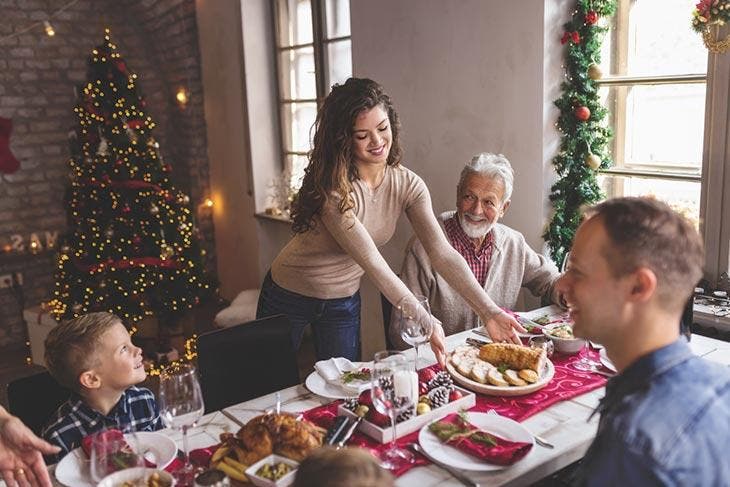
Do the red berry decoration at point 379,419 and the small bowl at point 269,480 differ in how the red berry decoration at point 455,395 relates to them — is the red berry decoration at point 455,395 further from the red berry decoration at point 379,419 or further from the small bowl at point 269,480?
the small bowl at point 269,480

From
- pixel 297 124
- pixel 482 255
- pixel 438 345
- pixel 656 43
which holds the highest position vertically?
pixel 656 43

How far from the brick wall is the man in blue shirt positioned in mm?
4392

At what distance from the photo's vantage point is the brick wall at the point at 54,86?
470cm

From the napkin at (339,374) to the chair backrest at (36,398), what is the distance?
702 millimetres

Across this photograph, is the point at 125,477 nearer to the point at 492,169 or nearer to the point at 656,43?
the point at 492,169

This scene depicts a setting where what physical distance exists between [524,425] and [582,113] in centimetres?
157

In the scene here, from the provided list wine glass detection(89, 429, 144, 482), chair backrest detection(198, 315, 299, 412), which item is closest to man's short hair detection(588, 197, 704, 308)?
wine glass detection(89, 429, 144, 482)

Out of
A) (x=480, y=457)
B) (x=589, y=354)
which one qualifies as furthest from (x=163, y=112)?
(x=480, y=457)

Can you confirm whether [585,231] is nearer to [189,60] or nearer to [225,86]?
[225,86]

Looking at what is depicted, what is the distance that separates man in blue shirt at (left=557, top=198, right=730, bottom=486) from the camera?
3.14ft

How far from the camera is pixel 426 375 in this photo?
1899 mm

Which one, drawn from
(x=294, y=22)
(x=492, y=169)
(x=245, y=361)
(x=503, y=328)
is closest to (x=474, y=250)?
(x=492, y=169)

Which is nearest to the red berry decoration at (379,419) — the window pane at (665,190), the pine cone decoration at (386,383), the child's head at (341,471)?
the pine cone decoration at (386,383)

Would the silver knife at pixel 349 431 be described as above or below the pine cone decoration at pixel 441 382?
below
